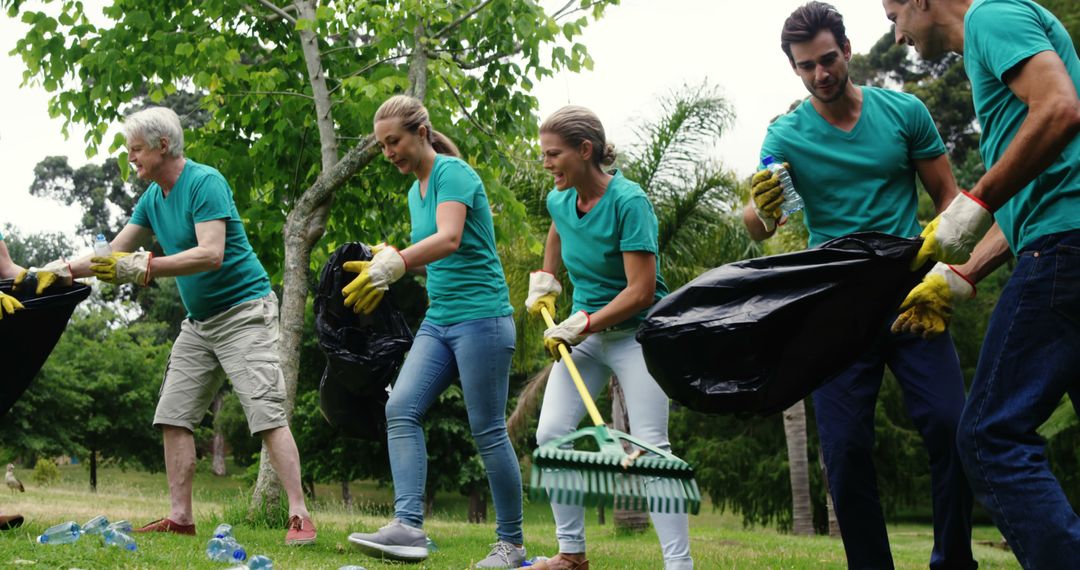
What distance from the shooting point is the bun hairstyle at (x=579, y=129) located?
3.89 metres

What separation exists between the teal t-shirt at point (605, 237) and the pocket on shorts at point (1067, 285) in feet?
5.34

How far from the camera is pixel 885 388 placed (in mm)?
23516

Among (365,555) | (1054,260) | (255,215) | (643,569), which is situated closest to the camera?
(1054,260)

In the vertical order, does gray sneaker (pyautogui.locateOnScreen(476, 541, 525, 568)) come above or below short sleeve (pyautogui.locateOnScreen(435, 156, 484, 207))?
below

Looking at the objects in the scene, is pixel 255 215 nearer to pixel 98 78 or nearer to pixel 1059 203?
pixel 98 78

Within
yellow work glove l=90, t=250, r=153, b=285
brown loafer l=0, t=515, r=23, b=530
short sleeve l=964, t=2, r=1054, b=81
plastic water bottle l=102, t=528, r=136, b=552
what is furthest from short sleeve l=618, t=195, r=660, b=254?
brown loafer l=0, t=515, r=23, b=530

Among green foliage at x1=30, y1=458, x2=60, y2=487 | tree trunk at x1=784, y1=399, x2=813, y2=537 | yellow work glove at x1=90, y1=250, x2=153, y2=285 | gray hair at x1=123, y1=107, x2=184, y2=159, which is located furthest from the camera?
green foliage at x1=30, y1=458, x2=60, y2=487

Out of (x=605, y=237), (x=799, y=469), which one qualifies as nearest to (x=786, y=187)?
(x=605, y=237)

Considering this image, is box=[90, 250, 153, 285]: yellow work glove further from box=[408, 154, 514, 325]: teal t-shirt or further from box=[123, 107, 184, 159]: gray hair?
box=[408, 154, 514, 325]: teal t-shirt

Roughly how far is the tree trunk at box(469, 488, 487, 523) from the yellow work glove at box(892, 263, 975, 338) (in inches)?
796

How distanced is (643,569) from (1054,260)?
277 centimetres

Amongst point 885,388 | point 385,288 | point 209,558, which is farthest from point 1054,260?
point 885,388

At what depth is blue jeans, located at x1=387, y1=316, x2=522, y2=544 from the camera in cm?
418

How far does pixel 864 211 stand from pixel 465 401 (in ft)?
5.82
